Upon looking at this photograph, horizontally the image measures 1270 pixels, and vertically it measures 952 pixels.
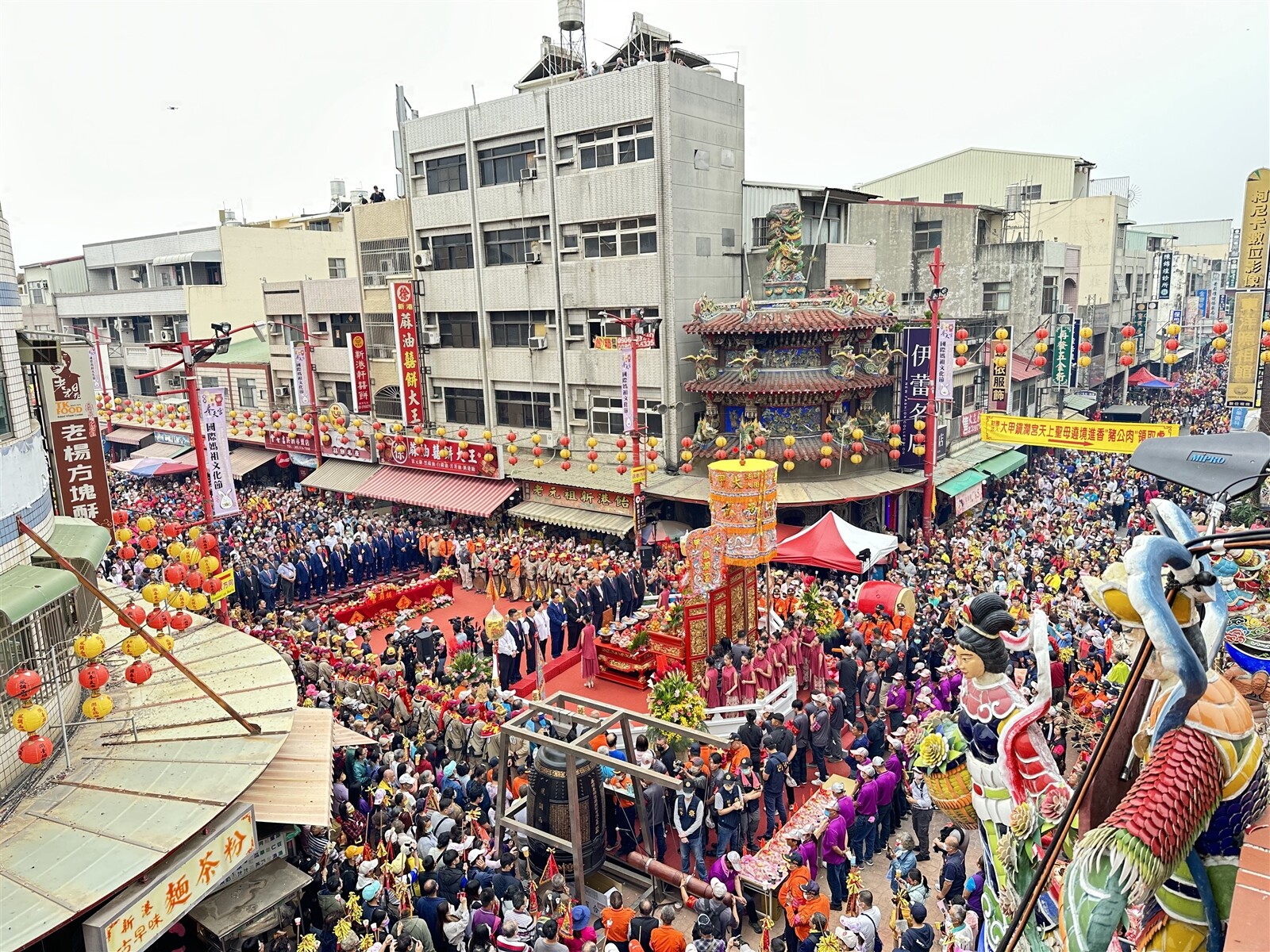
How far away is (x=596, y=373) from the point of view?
28.3m

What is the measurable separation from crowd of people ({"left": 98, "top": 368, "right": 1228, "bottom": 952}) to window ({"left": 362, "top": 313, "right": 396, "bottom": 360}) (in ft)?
35.9

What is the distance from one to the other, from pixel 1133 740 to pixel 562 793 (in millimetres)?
7822

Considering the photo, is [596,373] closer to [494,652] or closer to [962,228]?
[494,652]

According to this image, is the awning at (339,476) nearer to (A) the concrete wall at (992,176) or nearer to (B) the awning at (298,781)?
(B) the awning at (298,781)

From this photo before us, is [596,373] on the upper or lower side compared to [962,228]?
lower

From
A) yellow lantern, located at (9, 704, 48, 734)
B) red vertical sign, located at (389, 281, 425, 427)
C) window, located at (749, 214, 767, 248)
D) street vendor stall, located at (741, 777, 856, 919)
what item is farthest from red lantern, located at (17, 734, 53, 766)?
window, located at (749, 214, 767, 248)

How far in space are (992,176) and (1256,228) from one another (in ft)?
98.0

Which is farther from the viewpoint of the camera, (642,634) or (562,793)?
(642,634)

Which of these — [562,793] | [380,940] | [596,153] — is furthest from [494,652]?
[596,153]

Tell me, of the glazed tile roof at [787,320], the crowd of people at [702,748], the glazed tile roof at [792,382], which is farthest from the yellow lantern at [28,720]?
the glazed tile roof at [787,320]

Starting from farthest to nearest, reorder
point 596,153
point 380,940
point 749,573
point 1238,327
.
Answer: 1. point 596,153
2. point 1238,327
3. point 749,573
4. point 380,940

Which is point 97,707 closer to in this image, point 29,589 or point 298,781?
point 29,589

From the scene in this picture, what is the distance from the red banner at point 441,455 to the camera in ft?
96.2

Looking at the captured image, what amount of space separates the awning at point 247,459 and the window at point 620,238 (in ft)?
60.0
